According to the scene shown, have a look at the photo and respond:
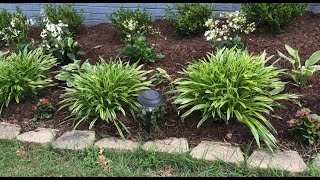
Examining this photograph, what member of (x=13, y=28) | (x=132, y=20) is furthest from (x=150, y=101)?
(x=13, y=28)

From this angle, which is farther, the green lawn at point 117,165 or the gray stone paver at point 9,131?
the gray stone paver at point 9,131

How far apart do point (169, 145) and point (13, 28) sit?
280 centimetres

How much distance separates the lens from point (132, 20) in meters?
4.68

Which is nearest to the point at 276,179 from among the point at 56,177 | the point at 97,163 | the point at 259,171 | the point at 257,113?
the point at 259,171

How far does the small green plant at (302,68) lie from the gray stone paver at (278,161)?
2.62ft

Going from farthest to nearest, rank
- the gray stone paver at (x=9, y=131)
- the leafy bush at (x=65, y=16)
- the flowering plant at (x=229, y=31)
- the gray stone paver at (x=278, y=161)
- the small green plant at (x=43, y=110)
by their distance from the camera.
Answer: the leafy bush at (x=65, y=16) < the flowering plant at (x=229, y=31) < the small green plant at (x=43, y=110) < the gray stone paver at (x=9, y=131) < the gray stone paver at (x=278, y=161)

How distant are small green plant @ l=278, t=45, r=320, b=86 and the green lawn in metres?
0.96

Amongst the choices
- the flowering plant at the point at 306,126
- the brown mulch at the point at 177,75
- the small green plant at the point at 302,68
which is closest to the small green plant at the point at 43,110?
the brown mulch at the point at 177,75

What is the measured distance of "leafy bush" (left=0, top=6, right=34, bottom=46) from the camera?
15.9 ft

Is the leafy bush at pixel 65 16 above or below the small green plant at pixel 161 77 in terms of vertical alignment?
above

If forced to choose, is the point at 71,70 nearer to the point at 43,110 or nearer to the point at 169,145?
the point at 43,110

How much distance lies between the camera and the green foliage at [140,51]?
4.14 m

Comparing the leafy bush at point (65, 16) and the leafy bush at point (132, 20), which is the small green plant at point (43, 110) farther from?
the leafy bush at point (65, 16)

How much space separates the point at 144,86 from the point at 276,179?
1.49m
